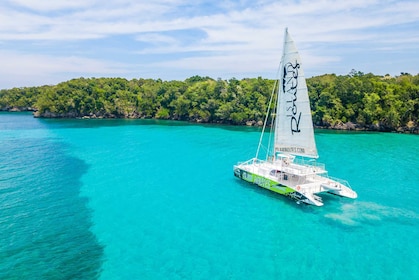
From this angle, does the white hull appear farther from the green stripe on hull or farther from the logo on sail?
the logo on sail

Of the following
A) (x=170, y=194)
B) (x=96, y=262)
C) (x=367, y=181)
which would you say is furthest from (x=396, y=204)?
(x=96, y=262)

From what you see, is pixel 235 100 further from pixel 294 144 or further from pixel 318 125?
pixel 294 144

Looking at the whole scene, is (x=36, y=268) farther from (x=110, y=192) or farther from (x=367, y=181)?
(x=367, y=181)

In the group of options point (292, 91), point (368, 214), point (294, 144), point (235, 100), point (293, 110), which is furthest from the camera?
point (235, 100)

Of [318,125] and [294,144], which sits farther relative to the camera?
[318,125]

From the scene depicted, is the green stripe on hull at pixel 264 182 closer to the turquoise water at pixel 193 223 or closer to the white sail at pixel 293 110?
the turquoise water at pixel 193 223

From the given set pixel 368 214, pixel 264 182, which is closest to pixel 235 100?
pixel 264 182
